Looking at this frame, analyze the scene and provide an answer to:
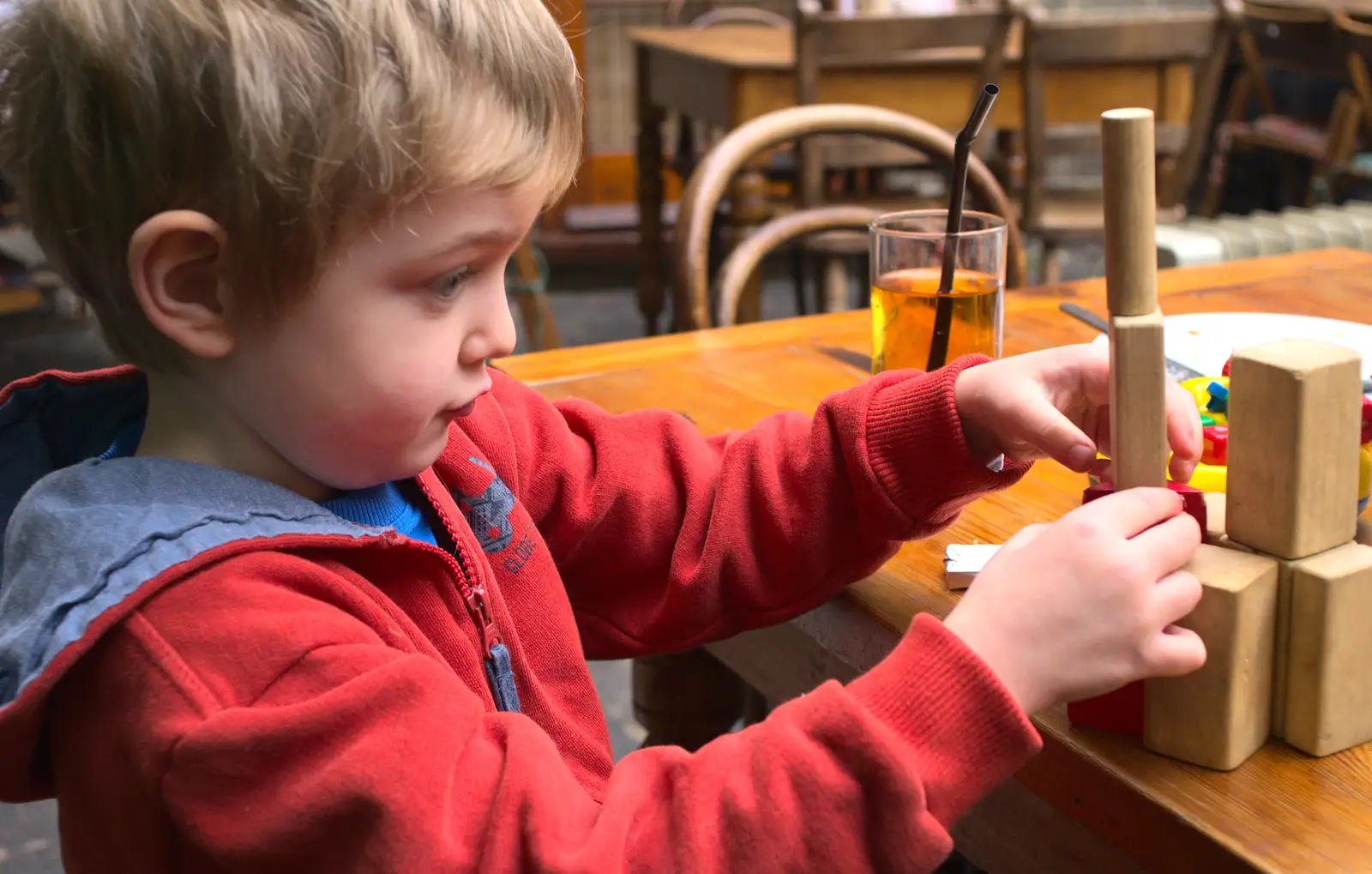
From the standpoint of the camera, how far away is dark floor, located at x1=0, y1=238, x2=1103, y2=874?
1678 millimetres

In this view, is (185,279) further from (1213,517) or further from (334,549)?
(1213,517)

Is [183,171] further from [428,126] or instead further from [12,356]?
[12,356]

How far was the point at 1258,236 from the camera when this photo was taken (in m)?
2.21

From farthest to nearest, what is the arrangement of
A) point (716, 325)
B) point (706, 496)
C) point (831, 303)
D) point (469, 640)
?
point (831, 303) → point (716, 325) → point (706, 496) → point (469, 640)

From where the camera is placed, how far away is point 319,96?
0.54 metres

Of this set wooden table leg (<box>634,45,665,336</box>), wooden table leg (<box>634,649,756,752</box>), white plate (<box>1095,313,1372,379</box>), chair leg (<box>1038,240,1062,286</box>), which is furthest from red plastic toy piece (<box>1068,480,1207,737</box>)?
wooden table leg (<box>634,45,665,336</box>)

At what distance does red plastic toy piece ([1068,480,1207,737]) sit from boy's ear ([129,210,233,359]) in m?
0.40

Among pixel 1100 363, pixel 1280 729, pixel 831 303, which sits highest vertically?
pixel 1100 363

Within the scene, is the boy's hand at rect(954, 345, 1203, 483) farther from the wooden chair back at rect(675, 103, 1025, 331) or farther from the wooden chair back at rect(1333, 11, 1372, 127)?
the wooden chair back at rect(1333, 11, 1372, 127)

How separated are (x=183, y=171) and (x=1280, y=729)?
1.63ft

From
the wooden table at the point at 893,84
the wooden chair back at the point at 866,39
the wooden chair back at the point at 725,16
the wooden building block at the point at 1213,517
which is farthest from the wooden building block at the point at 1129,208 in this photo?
the wooden chair back at the point at 725,16

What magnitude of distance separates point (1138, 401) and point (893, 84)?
2.58m

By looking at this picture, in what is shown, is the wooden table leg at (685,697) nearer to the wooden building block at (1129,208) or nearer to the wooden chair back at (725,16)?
the wooden building block at (1129,208)

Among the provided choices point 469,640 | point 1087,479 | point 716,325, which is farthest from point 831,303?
point 469,640
